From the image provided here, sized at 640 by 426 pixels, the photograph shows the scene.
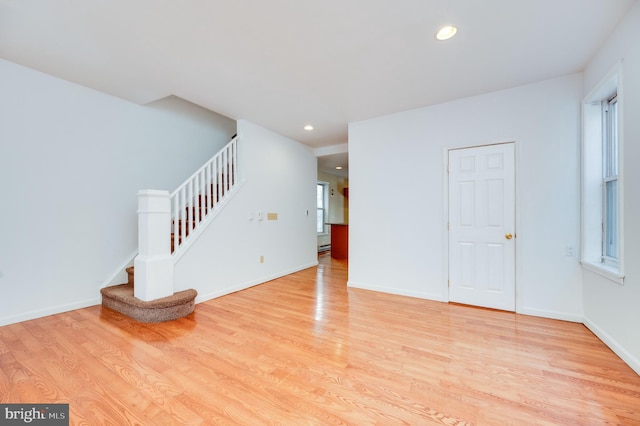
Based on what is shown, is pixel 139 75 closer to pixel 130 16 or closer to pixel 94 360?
pixel 130 16

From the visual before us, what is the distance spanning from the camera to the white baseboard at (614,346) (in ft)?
6.15

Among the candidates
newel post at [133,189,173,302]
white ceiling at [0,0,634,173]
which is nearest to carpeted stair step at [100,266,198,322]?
newel post at [133,189,173,302]

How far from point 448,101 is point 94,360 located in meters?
4.56

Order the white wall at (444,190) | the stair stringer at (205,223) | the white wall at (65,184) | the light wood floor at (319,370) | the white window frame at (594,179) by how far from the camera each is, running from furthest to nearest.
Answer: the stair stringer at (205,223)
the white wall at (444,190)
the white wall at (65,184)
the white window frame at (594,179)
the light wood floor at (319,370)

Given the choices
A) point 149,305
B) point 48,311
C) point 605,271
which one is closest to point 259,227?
point 149,305

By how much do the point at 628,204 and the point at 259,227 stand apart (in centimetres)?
418

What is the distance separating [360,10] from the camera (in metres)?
1.90

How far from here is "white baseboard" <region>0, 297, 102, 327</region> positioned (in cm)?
263

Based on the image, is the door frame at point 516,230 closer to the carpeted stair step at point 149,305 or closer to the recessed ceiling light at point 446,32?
the recessed ceiling light at point 446,32

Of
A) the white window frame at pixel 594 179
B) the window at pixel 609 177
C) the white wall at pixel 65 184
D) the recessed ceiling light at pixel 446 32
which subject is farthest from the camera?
the white wall at pixel 65 184

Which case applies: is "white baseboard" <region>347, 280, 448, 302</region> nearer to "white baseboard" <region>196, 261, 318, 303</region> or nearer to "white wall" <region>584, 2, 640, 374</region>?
"white baseboard" <region>196, 261, 318, 303</region>

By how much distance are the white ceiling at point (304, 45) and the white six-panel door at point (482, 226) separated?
85 cm

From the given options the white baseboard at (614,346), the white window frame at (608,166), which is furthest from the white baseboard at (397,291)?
the white window frame at (608,166)

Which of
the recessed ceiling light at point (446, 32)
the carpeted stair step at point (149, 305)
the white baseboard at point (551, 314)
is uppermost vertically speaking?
the recessed ceiling light at point (446, 32)
